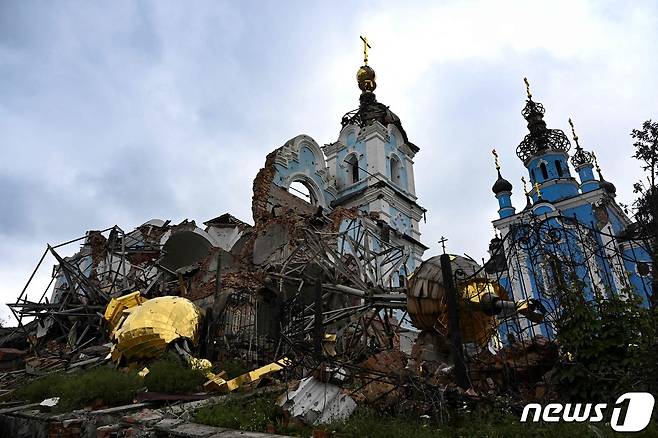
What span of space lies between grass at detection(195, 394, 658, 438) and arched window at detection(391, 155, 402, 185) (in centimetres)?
2189

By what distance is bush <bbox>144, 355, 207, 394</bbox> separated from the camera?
7402 millimetres

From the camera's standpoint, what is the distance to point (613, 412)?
4027 millimetres

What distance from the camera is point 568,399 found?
16.5ft

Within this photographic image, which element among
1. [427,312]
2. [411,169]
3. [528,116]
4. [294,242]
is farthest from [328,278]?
[528,116]

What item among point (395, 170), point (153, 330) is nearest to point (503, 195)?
point (395, 170)

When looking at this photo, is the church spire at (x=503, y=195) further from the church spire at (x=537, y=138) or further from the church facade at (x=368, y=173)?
the church facade at (x=368, y=173)

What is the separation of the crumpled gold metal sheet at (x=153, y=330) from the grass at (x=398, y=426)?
3879 mm

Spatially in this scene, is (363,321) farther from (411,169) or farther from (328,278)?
(411,169)

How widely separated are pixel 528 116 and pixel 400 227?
19.8 meters

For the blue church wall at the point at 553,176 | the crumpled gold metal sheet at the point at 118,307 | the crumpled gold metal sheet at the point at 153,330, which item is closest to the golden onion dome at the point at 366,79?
the blue church wall at the point at 553,176

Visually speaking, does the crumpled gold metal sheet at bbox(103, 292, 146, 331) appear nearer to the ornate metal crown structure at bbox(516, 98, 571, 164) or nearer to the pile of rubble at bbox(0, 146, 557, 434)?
the pile of rubble at bbox(0, 146, 557, 434)

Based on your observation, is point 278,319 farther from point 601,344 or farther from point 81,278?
point 81,278

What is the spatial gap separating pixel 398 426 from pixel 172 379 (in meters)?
4.68

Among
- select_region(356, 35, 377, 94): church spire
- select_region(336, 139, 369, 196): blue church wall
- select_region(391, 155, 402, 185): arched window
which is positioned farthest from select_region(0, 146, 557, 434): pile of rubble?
select_region(356, 35, 377, 94): church spire
